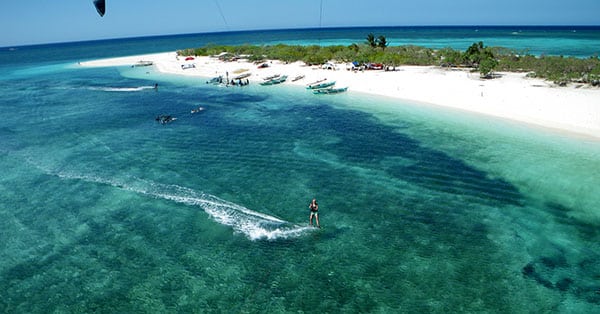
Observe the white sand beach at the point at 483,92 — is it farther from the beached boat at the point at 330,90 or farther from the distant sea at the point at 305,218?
the distant sea at the point at 305,218

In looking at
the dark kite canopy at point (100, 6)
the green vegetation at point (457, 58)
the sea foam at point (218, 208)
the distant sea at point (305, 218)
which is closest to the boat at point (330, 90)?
the distant sea at point (305, 218)

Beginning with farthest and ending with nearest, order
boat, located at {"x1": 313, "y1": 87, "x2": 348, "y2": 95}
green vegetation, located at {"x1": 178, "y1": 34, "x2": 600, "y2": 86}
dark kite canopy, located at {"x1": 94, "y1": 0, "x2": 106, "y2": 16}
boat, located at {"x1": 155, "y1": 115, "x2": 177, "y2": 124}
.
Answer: boat, located at {"x1": 313, "y1": 87, "x2": 348, "y2": 95} < green vegetation, located at {"x1": 178, "y1": 34, "x2": 600, "y2": 86} < boat, located at {"x1": 155, "y1": 115, "x2": 177, "y2": 124} < dark kite canopy, located at {"x1": 94, "y1": 0, "x2": 106, "y2": 16}

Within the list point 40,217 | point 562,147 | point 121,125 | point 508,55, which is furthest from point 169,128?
point 508,55

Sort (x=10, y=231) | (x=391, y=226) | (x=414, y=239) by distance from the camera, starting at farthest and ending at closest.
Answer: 1. (x=10, y=231)
2. (x=391, y=226)
3. (x=414, y=239)

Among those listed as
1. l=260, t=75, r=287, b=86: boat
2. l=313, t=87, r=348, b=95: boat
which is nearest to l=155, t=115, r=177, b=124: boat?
l=313, t=87, r=348, b=95: boat

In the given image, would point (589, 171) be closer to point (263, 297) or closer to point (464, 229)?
point (464, 229)

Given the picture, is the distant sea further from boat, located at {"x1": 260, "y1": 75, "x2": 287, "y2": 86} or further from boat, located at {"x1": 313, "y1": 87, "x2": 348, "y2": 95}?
boat, located at {"x1": 260, "y1": 75, "x2": 287, "y2": 86}
